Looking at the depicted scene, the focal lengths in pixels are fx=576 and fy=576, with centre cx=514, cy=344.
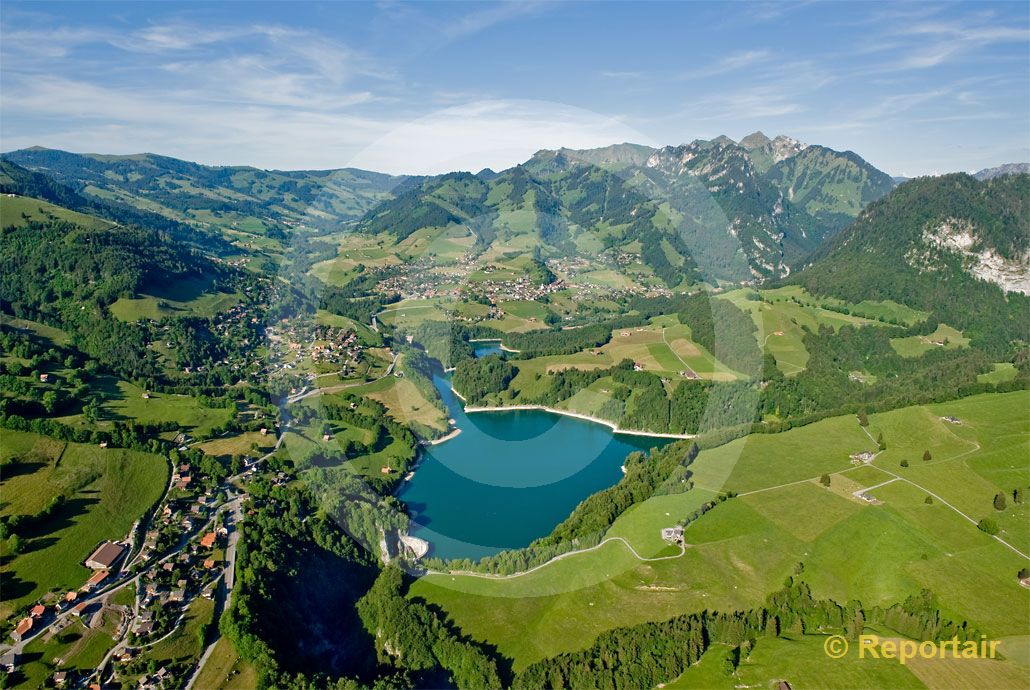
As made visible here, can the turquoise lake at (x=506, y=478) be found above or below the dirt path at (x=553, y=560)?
below

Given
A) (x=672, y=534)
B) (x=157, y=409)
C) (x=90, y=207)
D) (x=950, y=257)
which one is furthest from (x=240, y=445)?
(x=90, y=207)

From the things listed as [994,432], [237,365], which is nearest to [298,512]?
[237,365]

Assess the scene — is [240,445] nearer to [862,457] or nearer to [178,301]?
[178,301]

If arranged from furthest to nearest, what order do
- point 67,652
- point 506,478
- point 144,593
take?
point 506,478, point 144,593, point 67,652

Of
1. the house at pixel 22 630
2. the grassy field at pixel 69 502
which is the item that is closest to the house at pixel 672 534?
the grassy field at pixel 69 502

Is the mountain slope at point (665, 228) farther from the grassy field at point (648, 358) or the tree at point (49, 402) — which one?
the tree at point (49, 402)

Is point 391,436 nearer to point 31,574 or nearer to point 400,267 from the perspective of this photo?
point 31,574
